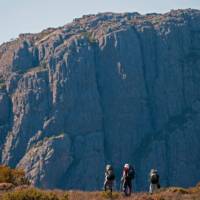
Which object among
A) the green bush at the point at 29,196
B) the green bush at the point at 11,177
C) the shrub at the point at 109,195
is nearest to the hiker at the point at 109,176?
the shrub at the point at 109,195

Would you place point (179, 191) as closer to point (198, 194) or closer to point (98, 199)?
point (198, 194)

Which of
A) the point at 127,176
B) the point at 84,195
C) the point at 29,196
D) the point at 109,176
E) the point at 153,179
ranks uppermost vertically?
the point at 109,176

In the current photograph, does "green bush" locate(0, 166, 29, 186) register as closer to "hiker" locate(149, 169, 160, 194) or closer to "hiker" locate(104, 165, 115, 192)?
"hiker" locate(104, 165, 115, 192)

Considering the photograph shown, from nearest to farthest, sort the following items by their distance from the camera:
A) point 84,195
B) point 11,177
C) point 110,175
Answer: point 110,175, point 84,195, point 11,177

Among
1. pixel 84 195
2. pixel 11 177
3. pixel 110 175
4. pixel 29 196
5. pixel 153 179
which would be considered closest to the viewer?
pixel 29 196

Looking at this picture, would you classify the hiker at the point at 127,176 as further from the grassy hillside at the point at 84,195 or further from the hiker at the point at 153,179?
the hiker at the point at 153,179

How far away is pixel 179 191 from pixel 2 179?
54.0 feet

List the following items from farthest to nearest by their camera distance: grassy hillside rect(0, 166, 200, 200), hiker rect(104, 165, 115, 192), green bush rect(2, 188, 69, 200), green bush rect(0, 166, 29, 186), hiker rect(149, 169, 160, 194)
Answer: green bush rect(0, 166, 29, 186) → hiker rect(104, 165, 115, 192) → hiker rect(149, 169, 160, 194) → grassy hillside rect(0, 166, 200, 200) → green bush rect(2, 188, 69, 200)

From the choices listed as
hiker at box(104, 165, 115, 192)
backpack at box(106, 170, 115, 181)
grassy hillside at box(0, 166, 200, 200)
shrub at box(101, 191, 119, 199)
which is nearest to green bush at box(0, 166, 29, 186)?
grassy hillside at box(0, 166, 200, 200)

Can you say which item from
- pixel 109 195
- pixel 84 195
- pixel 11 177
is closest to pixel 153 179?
pixel 109 195

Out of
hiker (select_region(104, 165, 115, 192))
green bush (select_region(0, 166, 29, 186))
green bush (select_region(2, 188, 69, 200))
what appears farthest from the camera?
green bush (select_region(0, 166, 29, 186))

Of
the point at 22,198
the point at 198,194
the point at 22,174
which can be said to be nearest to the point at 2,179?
the point at 22,174

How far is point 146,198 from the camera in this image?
125 feet

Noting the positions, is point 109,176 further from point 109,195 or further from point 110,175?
point 109,195
